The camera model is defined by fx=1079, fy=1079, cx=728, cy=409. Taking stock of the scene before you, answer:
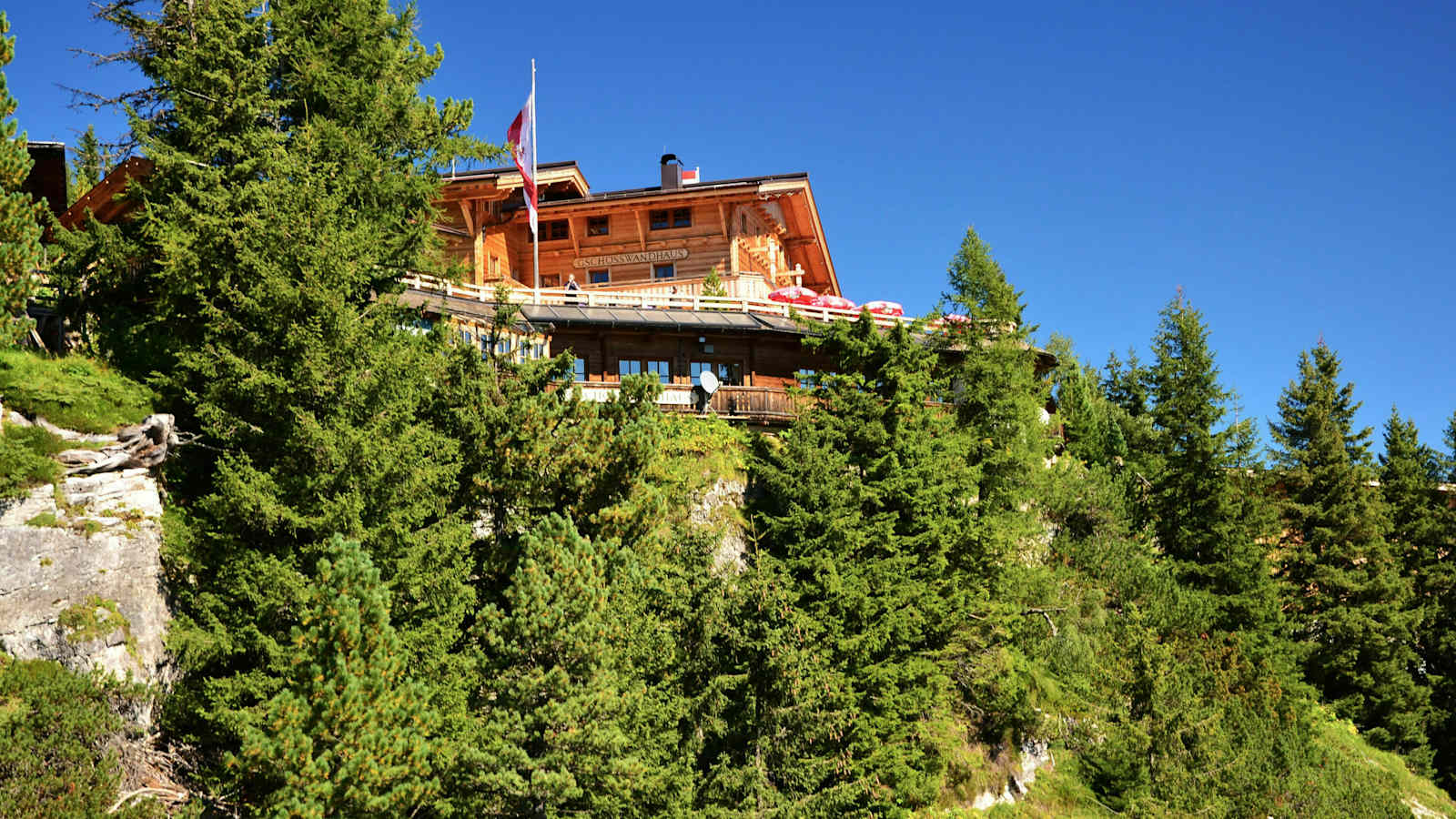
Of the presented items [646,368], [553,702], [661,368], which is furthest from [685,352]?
[553,702]

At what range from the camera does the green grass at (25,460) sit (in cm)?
1800

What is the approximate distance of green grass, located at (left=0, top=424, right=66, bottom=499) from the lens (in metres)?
18.0

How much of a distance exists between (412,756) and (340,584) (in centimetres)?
283

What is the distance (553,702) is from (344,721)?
317 cm

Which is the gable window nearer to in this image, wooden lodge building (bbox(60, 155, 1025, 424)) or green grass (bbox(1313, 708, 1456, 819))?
wooden lodge building (bbox(60, 155, 1025, 424))

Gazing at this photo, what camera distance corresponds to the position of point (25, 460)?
18281mm

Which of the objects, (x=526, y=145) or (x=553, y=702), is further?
(x=526, y=145)

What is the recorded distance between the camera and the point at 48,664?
16.8 meters

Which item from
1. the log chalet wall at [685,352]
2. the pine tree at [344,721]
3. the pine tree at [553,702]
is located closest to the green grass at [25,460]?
the pine tree at [344,721]

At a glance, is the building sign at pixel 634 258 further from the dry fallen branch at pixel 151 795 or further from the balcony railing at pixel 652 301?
the dry fallen branch at pixel 151 795

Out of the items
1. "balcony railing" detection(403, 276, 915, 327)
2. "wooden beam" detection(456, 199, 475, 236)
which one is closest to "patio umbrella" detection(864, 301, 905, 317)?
"balcony railing" detection(403, 276, 915, 327)

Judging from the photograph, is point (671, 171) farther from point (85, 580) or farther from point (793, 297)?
point (85, 580)

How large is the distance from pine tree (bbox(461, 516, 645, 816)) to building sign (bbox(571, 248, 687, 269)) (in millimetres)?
28537

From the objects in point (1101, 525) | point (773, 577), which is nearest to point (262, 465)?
point (773, 577)
